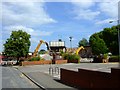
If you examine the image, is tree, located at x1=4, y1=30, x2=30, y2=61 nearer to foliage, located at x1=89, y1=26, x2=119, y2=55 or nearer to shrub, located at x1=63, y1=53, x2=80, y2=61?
shrub, located at x1=63, y1=53, x2=80, y2=61

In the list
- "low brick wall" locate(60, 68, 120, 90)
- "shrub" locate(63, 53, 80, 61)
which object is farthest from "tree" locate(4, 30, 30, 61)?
"low brick wall" locate(60, 68, 120, 90)

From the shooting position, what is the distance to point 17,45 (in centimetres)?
9544

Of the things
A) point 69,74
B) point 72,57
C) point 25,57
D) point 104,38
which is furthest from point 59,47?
point 69,74

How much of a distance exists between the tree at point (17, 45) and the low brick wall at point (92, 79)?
68442mm

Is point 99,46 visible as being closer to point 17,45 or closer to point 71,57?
point 71,57

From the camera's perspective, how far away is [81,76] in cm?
2161

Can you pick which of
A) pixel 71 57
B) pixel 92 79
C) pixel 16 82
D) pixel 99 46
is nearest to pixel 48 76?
pixel 16 82

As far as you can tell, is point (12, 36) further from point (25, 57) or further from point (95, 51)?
point (95, 51)

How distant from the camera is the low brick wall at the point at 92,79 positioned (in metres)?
15.4

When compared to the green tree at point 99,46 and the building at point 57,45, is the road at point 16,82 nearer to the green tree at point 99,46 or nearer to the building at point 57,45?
the green tree at point 99,46

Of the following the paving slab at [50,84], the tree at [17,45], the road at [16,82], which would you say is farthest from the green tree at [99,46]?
the paving slab at [50,84]

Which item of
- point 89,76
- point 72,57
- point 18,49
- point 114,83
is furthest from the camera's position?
point 18,49

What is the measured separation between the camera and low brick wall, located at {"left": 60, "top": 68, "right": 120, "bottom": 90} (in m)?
15.4

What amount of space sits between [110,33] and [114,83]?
97.4 meters
